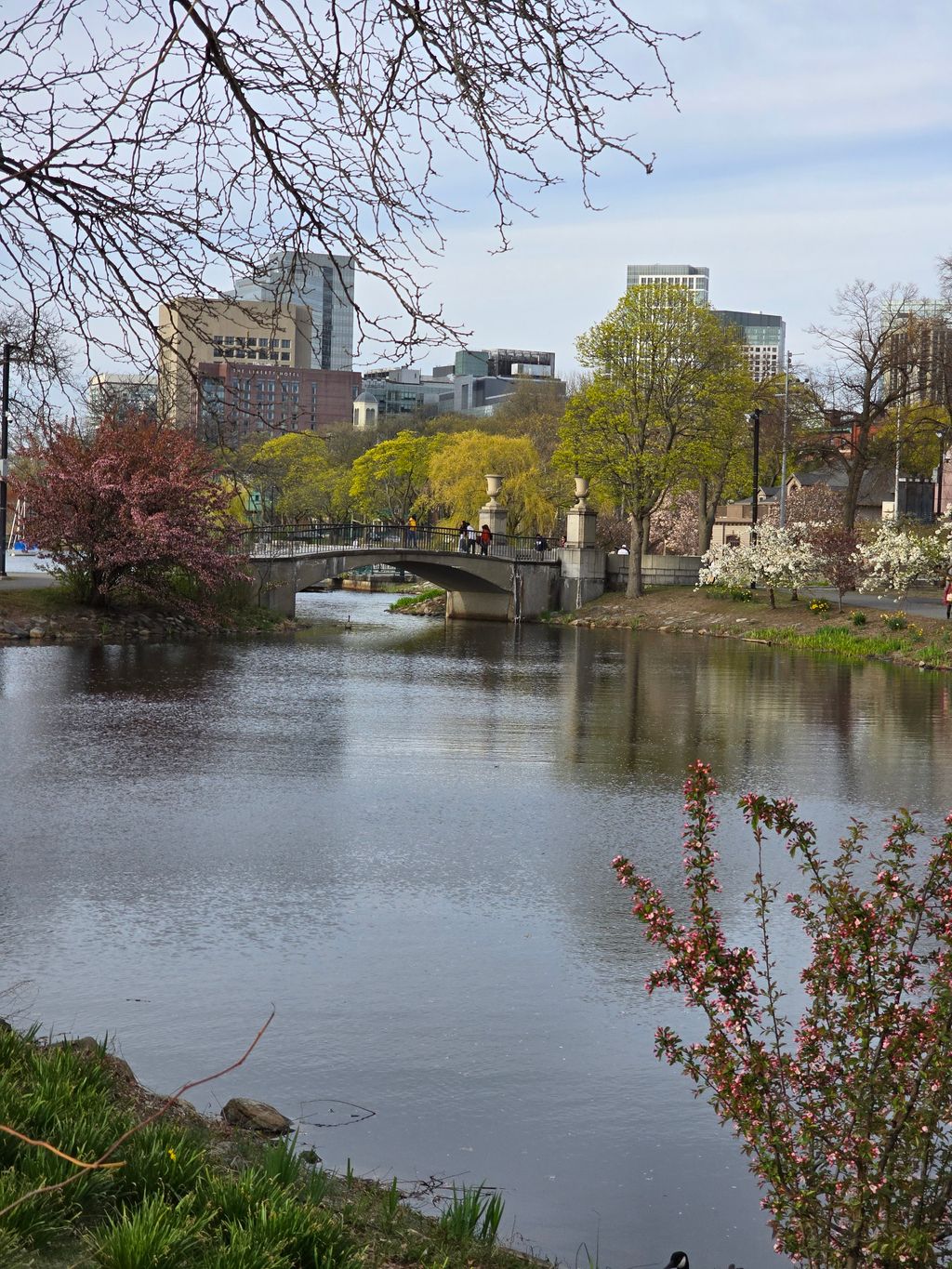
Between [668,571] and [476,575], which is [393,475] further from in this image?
[476,575]

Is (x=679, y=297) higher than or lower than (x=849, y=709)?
higher

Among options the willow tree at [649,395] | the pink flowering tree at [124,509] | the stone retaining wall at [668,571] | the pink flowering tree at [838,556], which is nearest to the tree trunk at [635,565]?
the willow tree at [649,395]

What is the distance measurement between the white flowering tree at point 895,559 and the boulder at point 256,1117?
1417 inches

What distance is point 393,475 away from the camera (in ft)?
289

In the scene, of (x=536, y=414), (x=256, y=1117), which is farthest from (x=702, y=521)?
(x=256, y=1117)

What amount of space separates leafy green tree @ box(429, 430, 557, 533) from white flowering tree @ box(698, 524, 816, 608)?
22.1 meters

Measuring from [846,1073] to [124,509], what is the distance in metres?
30.2

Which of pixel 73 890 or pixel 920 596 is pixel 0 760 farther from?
pixel 920 596

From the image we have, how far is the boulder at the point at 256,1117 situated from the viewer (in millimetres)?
6395

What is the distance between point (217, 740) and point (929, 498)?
6947 centimetres

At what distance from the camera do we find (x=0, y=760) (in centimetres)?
1574

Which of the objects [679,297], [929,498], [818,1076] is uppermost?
[679,297]

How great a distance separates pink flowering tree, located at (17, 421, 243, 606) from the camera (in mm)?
33125

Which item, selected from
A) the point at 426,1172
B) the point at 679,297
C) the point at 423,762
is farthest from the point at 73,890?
the point at 679,297
